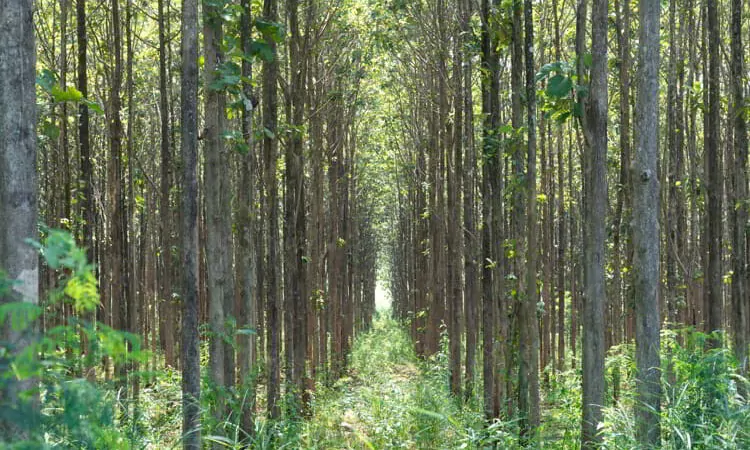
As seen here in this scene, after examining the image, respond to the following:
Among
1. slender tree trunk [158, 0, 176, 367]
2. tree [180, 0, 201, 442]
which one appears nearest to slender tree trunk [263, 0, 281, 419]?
slender tree trunk [158, 0, 176, 367]

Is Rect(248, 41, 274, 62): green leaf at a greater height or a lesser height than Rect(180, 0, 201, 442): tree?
greater

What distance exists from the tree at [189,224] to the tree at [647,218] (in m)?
3.39

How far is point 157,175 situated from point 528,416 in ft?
38.8

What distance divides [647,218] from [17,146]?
434 cm

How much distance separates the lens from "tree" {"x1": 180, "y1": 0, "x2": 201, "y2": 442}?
17.5 feet

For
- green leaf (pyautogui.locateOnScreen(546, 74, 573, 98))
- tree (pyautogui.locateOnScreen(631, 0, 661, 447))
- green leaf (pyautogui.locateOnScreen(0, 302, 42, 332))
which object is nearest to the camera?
green leaf (pyautogui.locateOnScreen(0, 302, 42, 332))

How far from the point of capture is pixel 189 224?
5.38 metres

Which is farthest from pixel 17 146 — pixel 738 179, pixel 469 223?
pixel 469 223

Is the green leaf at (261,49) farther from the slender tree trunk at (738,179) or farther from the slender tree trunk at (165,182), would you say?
the slender tree trunk at (738,179)

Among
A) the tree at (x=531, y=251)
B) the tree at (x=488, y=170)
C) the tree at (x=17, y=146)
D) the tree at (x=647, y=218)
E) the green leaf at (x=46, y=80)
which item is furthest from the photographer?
the tree at (x=488, y=170)

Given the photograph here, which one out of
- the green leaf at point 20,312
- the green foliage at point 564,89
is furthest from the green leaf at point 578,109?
the green leaf at point 20,312

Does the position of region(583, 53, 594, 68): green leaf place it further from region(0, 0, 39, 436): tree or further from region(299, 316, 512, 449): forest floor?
region(0, 0, 39, 436): tree

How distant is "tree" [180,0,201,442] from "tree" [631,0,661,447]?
11.1ft

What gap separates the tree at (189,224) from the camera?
17.5 ft
